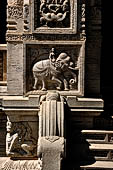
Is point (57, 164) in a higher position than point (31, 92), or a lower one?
lower

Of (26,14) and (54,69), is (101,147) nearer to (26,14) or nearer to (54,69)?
(54,69)

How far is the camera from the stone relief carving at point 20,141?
20.8ft

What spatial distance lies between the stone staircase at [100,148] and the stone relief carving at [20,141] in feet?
3.76

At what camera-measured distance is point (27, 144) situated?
20.8 feet

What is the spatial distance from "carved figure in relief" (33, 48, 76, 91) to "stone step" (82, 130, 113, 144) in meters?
1.08

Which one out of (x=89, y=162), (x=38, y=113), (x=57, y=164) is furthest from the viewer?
(x=38, y=113)

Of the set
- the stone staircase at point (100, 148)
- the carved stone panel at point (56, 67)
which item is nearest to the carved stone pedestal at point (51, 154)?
the stone staircase at point (100, 148)

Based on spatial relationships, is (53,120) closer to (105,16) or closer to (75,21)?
(75,21)

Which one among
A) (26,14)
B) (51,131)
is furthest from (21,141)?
(26,14)

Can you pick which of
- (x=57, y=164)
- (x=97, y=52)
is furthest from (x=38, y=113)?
(x=97, y=52)

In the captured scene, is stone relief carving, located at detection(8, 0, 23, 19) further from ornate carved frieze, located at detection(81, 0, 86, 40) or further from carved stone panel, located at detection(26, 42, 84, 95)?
ornate carved frieze, located at detection(81, 0, 86, 40)

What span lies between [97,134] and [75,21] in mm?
2317

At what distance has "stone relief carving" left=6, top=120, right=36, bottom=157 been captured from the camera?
634 centimetres

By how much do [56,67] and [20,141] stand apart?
1693 mm
